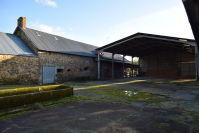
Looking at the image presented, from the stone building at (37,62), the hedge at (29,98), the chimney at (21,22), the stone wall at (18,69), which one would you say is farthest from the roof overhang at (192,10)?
the chimney at (21,22)

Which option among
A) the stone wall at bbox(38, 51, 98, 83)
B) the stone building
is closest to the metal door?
the stone building

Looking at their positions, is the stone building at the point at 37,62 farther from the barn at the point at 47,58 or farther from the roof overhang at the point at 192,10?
the roof overhang at the point at 192,10

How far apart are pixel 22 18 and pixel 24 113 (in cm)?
1493

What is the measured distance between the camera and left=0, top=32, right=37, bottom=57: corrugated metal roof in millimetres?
12181

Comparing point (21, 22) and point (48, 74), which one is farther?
point (21, 22)

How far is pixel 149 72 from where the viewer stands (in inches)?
1072

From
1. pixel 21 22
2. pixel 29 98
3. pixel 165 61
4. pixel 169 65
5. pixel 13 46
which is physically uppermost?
pixel 21 22

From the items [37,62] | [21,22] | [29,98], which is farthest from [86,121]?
[21,22]

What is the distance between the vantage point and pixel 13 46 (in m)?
13.2

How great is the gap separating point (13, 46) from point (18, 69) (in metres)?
2.56

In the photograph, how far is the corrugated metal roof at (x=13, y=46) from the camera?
1218cm

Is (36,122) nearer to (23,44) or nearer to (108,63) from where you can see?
(23,44)

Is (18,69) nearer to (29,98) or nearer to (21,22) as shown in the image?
(21,22)

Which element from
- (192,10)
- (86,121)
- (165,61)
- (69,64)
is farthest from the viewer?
(165,61)
